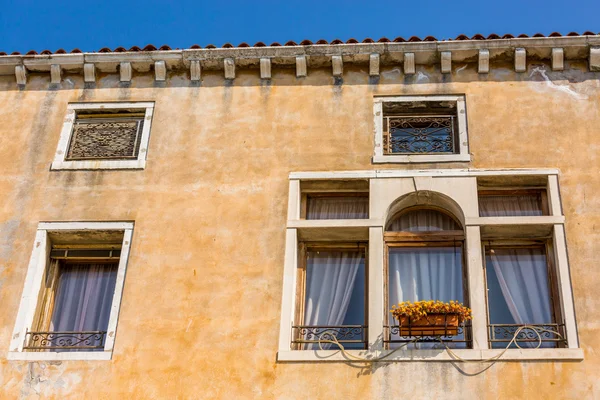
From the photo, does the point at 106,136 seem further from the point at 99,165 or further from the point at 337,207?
the point at 337,207

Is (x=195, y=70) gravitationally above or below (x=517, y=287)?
above

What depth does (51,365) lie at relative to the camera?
1063 centimetres

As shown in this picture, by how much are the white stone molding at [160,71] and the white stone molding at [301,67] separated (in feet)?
6.41

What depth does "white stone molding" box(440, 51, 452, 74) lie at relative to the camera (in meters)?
12.5

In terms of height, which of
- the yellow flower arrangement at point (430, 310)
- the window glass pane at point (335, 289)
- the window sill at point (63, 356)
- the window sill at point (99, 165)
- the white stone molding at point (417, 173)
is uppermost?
the window sill at point (99, 165)

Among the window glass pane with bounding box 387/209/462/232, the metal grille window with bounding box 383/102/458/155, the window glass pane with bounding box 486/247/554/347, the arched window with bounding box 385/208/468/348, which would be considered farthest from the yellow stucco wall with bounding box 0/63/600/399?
the arched window with bounding box 385/208/468/348

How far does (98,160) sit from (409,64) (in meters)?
4.58

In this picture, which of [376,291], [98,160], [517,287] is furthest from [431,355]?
[98,160]

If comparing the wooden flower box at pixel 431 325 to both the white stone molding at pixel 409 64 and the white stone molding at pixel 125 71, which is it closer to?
the white stone molding at pixel 409 64

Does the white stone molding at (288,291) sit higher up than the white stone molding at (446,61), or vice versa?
the white stone molding at (446,61)

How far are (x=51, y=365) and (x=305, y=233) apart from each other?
3.53 m

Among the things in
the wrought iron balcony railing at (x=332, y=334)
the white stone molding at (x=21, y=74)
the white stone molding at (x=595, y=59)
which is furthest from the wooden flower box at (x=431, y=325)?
the white stone molding at (x=21, y=74)

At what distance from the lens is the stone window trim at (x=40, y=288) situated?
1070 cm

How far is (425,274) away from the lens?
37.0 ft
